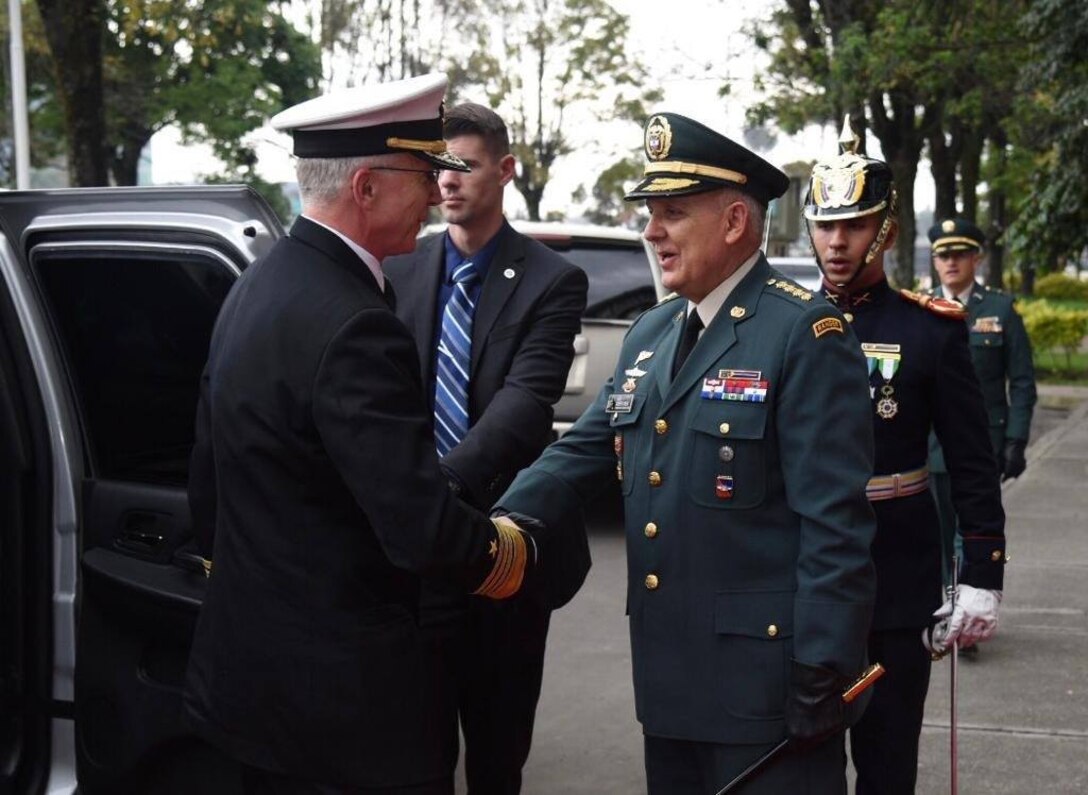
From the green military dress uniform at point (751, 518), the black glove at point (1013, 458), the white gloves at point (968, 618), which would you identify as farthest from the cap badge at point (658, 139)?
the black glove at point (1013, 458)

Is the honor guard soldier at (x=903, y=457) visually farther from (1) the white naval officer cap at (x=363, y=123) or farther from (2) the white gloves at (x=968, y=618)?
(1) the white naval officer cap at (x=363, y=123)

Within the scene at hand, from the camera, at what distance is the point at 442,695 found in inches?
113

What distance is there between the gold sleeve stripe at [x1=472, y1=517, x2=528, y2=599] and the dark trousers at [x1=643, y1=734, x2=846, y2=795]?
42 centimetres

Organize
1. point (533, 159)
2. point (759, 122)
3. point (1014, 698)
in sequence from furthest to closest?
point (533, 159)
point (759, 122)
point (1014, 698)

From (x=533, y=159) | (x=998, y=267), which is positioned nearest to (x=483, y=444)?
(x=998, y=267)

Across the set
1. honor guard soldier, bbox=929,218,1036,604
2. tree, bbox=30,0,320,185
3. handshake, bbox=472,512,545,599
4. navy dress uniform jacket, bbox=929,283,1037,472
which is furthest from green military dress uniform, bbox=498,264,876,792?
tree, bbox=30,0,320,185

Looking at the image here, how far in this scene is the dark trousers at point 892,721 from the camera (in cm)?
364

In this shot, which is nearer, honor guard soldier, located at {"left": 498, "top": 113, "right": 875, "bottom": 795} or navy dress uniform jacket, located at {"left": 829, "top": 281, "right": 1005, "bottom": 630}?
honor guard soldier, located at {"left": 498, "top": 113, "right": 875, "bottom": 795}

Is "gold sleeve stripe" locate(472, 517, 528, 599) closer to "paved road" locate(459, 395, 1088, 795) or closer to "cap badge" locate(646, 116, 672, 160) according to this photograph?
"cap badge" locate(646, 116, 672, 160)

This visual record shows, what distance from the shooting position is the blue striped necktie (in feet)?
12.7

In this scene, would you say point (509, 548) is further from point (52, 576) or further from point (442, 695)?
point (52, 576)

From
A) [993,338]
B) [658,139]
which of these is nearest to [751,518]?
[658,139]

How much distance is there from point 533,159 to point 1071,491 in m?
31.2

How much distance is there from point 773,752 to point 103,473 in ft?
5.87
